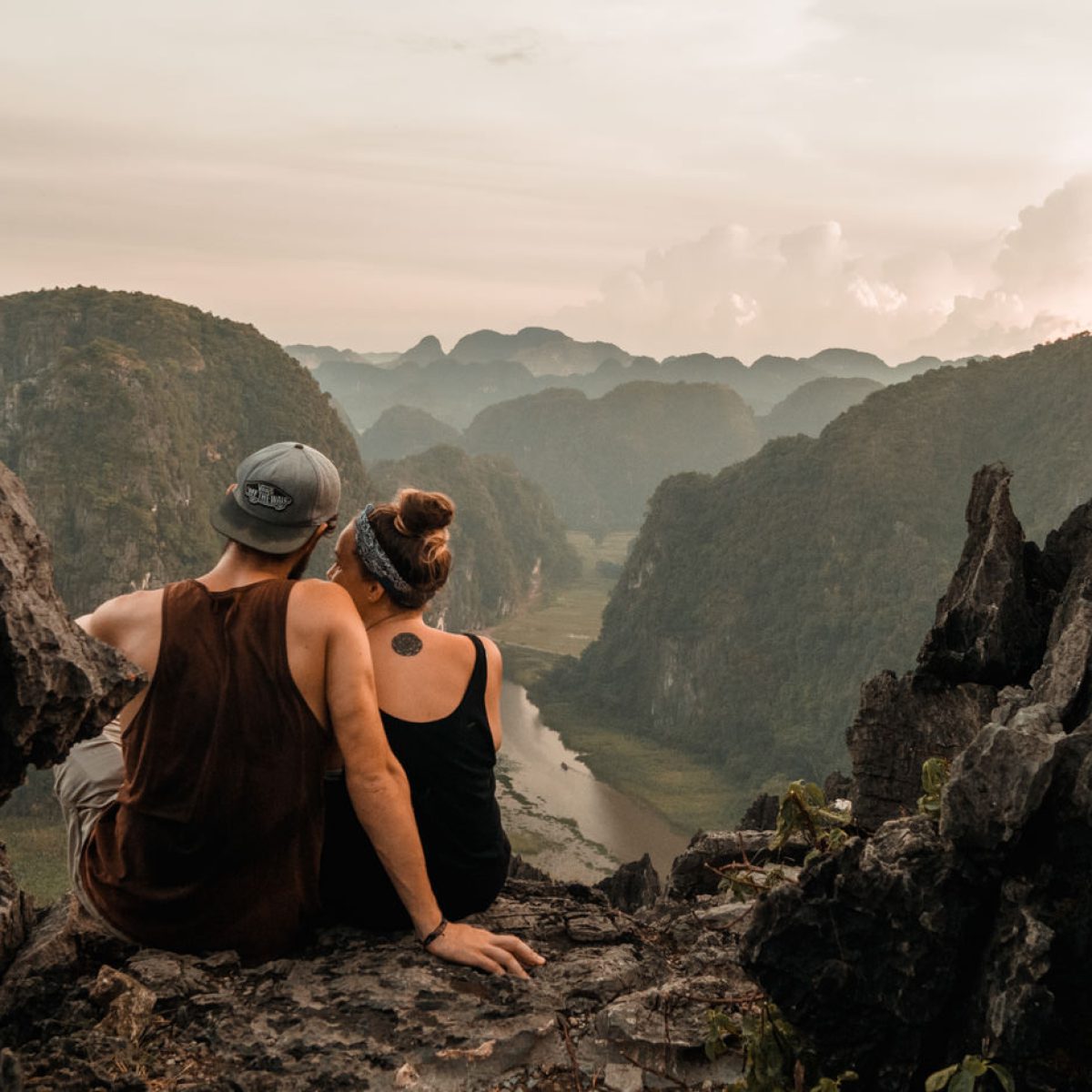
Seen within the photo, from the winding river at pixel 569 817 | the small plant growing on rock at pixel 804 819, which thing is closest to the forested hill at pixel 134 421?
the winding river at pixel 569 817

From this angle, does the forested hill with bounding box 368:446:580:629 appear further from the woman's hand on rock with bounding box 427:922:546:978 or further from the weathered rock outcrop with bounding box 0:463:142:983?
the weathered rock outcrop with bounding box 0:463:142:983

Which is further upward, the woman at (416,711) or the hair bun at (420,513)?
the hair bun at (420,513)

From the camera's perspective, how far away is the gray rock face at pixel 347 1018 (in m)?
3.21

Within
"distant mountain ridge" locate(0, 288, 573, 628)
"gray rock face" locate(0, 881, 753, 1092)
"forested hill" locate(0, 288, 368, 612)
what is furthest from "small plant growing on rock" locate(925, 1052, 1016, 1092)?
"distant mountain ridge" locate(0, 288, 573, 628)

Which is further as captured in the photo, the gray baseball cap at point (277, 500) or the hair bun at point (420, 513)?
the hair bun at point (420, 513)

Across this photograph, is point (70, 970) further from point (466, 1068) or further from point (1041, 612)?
point (1041, 612)

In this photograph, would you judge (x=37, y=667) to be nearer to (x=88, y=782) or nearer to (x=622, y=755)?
(x=88, y=782)

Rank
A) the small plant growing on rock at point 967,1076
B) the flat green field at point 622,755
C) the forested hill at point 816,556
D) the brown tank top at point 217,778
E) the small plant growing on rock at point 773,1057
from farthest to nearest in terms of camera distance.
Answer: the forested hill at point 816,556
the flat green field at point 622,755
the brown tank top at point 217,778
the small plant growing on rock at point 773,1057
the small plant growing on rock at point 967,1076

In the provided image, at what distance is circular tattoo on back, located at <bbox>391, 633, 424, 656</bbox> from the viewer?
399 cm

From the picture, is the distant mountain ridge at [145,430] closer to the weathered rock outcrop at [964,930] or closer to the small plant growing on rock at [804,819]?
the small plant growing on rock at [804,819]

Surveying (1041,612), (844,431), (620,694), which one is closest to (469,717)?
(1041,612)

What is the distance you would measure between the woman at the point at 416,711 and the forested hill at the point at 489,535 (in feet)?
391

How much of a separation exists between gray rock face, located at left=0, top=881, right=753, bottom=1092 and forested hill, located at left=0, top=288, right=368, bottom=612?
245 feet

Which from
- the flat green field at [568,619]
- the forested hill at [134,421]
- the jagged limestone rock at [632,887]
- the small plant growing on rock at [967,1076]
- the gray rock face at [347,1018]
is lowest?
the flat green field at [568,619]
